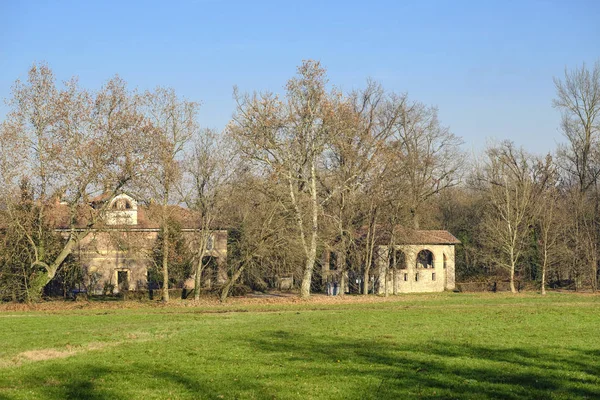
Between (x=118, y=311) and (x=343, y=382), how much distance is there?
82.7 feet

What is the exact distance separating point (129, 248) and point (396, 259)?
2732 centimetres

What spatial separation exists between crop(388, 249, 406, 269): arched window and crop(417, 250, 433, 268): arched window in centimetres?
282

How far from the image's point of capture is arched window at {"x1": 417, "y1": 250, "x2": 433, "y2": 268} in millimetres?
70188

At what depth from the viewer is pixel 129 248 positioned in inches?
1714

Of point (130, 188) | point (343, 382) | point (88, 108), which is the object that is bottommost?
point (343, 382)

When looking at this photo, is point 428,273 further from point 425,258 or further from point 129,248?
point 129,248

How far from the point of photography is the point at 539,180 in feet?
238

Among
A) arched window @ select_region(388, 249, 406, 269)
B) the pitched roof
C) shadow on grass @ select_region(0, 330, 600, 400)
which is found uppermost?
the pitched roof

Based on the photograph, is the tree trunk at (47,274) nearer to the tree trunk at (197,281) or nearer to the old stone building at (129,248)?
the old stone building at (129,248)

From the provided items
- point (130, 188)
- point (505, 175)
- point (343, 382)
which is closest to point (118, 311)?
point (130, 188)

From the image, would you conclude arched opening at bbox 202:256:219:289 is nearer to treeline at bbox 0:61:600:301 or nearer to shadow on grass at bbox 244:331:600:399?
treeline at bbox 0:61:600:301

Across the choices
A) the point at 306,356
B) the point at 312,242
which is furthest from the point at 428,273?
the point at 306,356

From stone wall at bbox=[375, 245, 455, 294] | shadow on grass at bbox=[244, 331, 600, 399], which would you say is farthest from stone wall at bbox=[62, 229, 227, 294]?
shadow on grass at bbox=[244, 331, 600, 399]

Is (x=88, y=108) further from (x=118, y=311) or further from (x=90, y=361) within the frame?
(x=90, y=361)
